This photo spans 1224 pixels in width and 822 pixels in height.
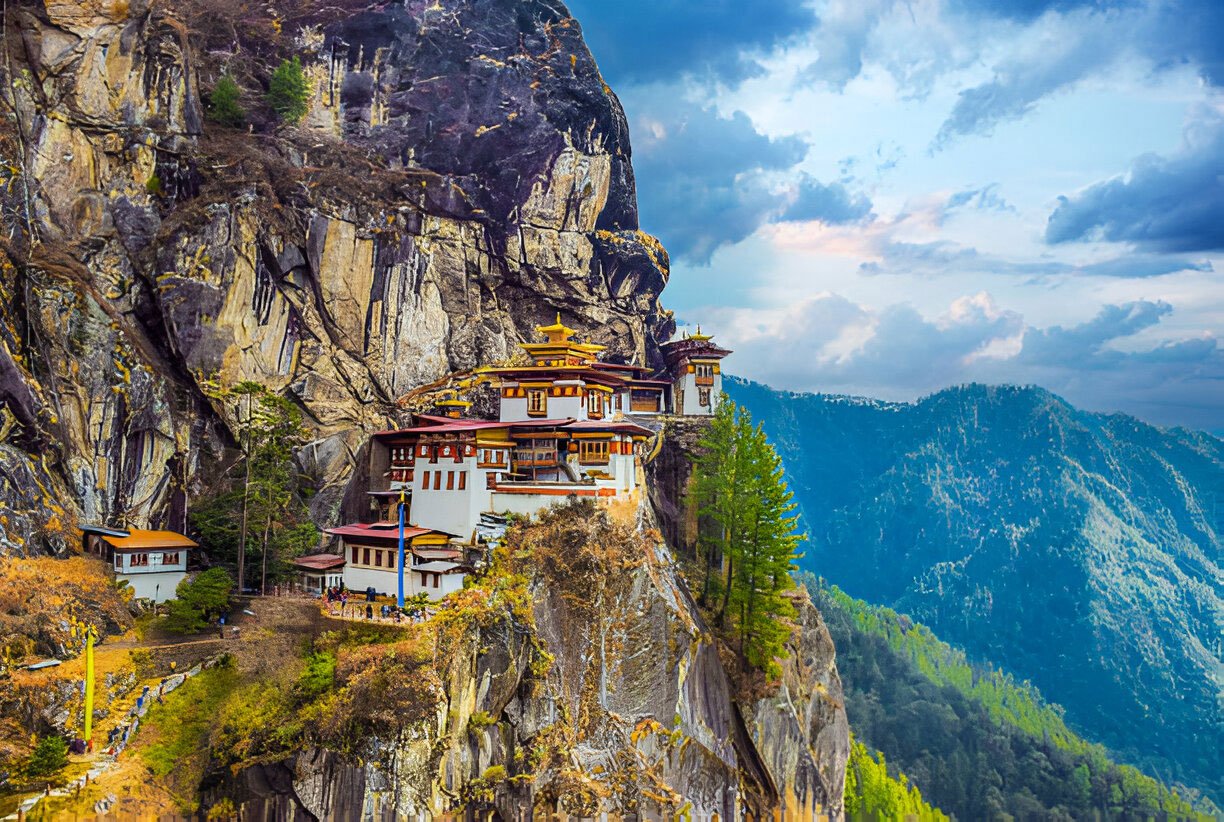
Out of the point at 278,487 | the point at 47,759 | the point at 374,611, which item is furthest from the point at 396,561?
the point at 47,759

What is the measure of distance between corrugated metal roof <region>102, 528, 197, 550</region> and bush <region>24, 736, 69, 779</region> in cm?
1364

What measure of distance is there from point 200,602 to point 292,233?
2565 centimetres

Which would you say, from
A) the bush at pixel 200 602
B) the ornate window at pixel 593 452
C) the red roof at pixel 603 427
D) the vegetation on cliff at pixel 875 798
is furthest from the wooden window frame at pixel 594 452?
the vegetation on cliff at pixel 875 798

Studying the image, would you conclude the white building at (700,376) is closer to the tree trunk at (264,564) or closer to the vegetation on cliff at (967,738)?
the tree trunk at (264,564)

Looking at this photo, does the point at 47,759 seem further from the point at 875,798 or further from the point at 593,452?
the point at 875,798

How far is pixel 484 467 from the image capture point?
45.7m

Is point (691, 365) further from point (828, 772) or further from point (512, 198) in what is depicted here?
point (828, 772)

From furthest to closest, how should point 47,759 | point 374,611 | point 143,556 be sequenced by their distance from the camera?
1. point 143,556
2. point 374,611
3. point 47,759

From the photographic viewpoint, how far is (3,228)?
145 feet

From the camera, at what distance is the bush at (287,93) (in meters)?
61.9

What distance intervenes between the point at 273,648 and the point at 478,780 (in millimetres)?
10625

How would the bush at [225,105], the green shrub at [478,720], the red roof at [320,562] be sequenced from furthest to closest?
the bush at [225,105] < the red roof at [320,562] < the green shrub at [478,720]

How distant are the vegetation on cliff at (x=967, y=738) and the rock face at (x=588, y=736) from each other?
3034cm

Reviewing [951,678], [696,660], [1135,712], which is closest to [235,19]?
[696,660]
